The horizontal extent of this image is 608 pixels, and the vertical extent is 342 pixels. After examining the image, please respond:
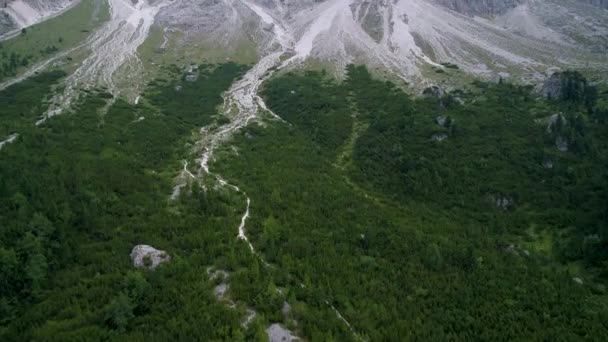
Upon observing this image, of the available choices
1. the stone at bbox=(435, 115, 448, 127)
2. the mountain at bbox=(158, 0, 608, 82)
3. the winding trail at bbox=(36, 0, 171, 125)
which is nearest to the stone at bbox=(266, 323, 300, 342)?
the stone at bbox=(435, 115, 448, 127)

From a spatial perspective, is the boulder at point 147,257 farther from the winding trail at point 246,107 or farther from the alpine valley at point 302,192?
the winding trail at point 246,107

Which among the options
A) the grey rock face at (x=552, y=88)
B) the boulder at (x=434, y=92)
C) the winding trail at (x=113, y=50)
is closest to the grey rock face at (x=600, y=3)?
the grey rock face at (x=552, y=88)

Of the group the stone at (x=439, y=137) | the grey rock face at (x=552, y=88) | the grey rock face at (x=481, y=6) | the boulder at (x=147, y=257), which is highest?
the grey rock face at (x=481, y=6)

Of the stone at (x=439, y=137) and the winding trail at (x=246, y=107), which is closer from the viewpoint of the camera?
the winding trail at (x=246, y=107)

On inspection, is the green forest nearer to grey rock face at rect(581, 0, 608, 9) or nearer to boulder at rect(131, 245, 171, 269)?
boulder at rect(131, 245, 171, 269)

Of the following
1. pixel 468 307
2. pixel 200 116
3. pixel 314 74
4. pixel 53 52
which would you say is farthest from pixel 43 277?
pixel 53 52
